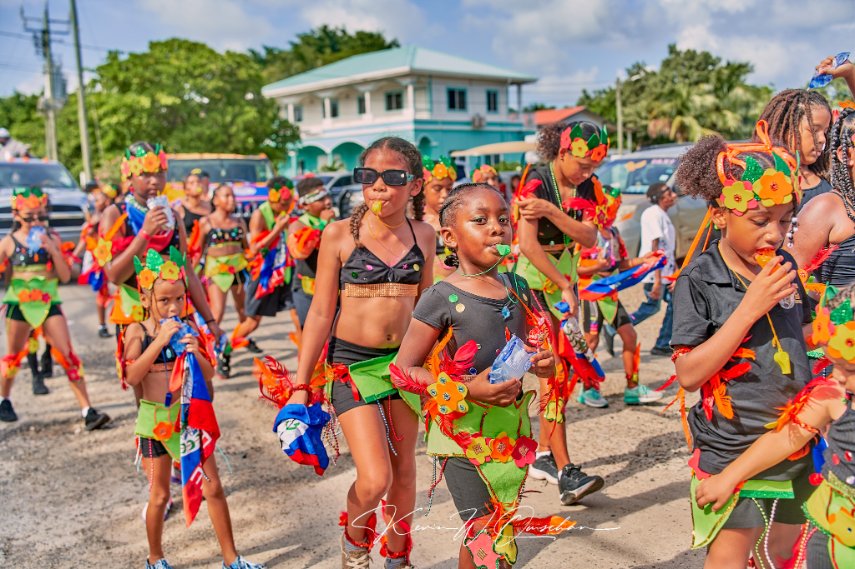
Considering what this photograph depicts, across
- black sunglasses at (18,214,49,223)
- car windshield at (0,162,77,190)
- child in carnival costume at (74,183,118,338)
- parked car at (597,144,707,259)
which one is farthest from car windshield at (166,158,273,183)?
black sunglasses at (18,214,49,223)

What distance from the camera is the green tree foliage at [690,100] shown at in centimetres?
4219

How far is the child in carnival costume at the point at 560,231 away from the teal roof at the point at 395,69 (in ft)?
125

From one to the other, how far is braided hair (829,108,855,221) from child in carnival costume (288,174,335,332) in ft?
11.8

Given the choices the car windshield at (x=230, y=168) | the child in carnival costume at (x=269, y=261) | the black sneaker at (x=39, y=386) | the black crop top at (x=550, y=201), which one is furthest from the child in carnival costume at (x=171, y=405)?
the car windshield at (x=230, y=168)

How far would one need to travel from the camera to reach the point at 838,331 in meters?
2.20

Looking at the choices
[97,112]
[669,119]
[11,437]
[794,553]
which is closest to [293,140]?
[97,112]

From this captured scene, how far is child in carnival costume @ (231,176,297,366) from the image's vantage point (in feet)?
27.8

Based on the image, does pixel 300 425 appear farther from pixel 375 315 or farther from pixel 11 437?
pixel 11 437

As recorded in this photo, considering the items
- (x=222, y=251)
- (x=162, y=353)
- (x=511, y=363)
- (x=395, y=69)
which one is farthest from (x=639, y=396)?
(x=395, y=69)

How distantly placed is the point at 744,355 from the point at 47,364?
25.8ft

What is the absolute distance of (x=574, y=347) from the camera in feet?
14.5

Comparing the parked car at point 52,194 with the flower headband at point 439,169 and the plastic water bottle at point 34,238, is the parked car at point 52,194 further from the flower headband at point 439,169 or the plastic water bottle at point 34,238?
the flower headband at point 439,169

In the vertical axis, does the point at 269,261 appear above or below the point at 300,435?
above

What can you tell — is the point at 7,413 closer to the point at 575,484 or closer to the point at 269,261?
the point at 269,261
